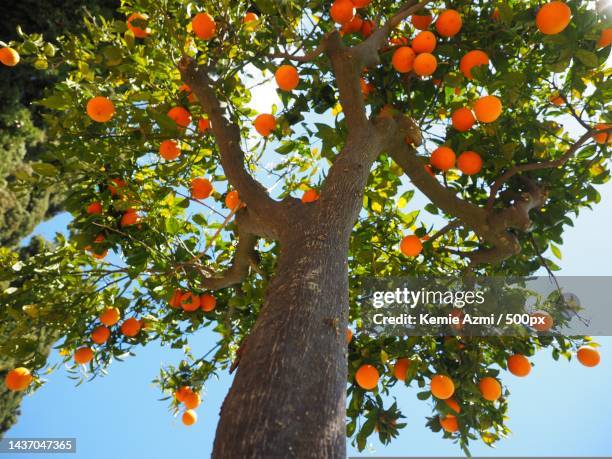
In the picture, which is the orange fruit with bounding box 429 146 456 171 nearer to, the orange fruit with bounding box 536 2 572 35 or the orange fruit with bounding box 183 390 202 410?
the orange fruit with bounding box 536 2 572 35

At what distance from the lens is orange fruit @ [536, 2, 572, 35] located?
6.15 feet

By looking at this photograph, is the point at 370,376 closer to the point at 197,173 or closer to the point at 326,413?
the point at 326,413

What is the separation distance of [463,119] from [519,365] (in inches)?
54.4

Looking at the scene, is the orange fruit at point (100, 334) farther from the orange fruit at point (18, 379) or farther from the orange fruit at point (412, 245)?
the orange fruit at point (412, 245)

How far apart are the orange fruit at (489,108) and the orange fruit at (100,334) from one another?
265cm

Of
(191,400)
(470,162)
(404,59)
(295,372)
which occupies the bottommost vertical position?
(295,372)

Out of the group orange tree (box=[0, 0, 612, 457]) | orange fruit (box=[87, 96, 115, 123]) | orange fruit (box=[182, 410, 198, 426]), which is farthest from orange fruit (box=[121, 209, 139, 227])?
orange fruit (box=[182, 410, 198, 426])

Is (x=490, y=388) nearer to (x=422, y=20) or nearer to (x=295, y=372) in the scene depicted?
(x=295, y=372)

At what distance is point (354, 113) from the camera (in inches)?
81.4

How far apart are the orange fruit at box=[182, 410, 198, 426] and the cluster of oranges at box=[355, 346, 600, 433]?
1.41m

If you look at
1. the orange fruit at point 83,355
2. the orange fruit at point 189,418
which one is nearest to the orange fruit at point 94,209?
the orange fruit at point 83,355

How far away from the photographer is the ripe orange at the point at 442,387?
2174mm

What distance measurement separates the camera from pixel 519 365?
2.42m

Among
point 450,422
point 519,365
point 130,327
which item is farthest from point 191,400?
point 519,365
